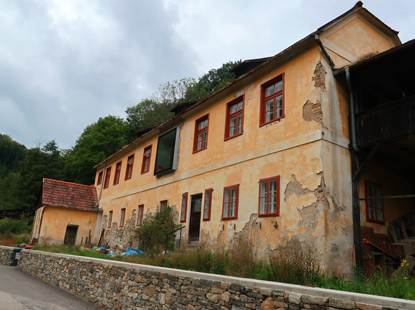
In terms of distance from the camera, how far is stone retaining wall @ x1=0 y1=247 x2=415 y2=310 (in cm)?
433

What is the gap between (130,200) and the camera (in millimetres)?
20031

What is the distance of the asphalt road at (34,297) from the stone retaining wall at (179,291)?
1.17 feet

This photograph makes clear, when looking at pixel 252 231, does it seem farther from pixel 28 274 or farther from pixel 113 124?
pixel 113 124

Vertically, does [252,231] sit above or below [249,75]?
below

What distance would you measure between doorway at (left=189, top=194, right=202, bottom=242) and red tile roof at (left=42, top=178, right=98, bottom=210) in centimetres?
1365

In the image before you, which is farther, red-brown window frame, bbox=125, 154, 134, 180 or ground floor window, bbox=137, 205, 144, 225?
red-brown window frame, bbox=125, 154, 134, 180

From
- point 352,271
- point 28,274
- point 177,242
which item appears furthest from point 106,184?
point 352,271

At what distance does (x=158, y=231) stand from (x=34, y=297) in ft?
17.5

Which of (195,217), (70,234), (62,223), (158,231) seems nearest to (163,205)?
(158,231)

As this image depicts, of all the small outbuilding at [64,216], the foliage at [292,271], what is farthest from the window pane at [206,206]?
the small outbuilding at [64,216]

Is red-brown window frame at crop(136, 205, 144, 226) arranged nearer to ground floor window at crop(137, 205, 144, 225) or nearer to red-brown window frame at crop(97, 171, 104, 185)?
ground floor window at crop(137, 205, 144, 225)

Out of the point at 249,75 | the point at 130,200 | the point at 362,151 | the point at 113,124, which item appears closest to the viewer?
the point at 362,151

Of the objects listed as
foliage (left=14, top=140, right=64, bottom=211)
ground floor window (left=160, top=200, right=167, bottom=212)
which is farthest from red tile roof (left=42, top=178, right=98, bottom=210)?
foliage (left=14, top=140, right=64, bottom=211)

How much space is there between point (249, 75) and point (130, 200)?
37.4 feet
